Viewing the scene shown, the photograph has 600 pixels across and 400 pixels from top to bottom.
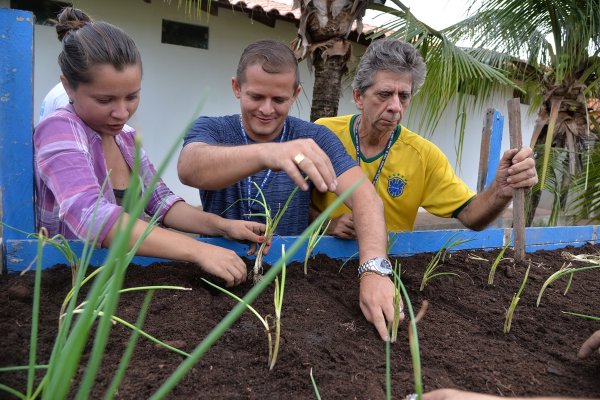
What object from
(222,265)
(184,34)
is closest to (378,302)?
(222,265)

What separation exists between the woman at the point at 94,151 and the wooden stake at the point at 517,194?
0.99 meters

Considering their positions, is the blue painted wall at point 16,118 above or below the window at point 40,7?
below

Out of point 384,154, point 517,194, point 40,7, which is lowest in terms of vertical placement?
point 517,194

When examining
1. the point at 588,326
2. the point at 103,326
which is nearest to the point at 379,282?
the point at 588,326

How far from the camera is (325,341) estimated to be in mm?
1180

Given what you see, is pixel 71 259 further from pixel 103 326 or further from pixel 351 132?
pixel 351 132

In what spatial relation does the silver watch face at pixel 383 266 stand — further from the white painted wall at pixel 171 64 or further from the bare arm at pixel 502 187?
the white painted wall at pixel 171 64

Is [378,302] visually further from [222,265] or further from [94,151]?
[94,151]

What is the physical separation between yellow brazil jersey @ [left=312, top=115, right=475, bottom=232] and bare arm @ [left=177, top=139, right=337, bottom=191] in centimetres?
89

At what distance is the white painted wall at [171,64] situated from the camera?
19.1 feet

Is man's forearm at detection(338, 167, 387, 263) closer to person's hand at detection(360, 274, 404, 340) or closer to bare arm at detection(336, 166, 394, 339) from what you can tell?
bare arm at detection(336, 166, 394, 339)

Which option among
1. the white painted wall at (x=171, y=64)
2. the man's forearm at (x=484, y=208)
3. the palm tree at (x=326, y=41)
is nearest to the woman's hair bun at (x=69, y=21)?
the man's forearm at (x=484, y=208)

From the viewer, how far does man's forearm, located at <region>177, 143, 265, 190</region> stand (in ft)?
4.39

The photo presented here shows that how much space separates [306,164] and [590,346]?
829mm
